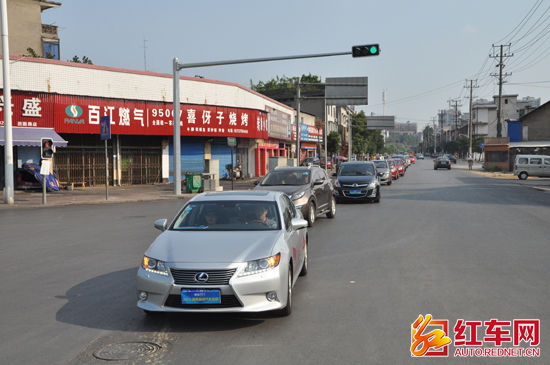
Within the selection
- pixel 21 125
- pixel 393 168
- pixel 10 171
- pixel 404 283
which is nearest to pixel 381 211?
pixel 404 283

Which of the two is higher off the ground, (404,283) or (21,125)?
(21,125)

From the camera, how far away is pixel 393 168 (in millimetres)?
41562

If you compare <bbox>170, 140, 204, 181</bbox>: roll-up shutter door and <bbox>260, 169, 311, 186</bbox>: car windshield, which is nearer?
<bbox>260, 169, 311, 186</bbox>: car windshield

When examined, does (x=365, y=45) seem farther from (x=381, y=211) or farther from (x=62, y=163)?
(x=62, y=163)

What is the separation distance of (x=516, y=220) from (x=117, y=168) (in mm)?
23999

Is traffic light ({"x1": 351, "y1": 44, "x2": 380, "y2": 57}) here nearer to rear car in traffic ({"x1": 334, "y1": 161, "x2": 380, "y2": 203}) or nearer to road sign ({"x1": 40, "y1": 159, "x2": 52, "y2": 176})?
rear car in traffic ({"x1": 334, "y1": 161, "x2": 380, "y2": 203})

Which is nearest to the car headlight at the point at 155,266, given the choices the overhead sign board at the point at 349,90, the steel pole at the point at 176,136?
the steel pole at the point at 176,136

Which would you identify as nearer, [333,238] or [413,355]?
[413,355]

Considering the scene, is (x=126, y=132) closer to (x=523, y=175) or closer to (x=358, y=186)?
(x=358, y=186)

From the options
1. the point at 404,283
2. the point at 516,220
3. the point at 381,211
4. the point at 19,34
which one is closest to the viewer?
the point at 404,283

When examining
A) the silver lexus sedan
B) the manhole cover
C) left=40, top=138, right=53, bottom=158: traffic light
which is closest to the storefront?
left=40, top=138, right=53, bottom=158: traffic light

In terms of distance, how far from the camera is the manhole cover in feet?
15.7

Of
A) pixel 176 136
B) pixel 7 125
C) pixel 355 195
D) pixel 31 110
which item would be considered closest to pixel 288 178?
pixel 355 195

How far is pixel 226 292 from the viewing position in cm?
538
